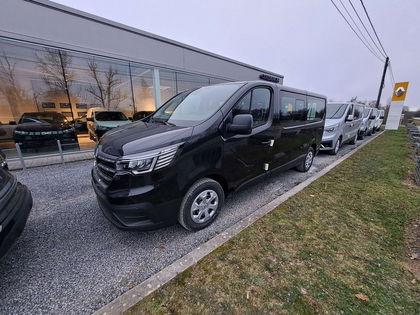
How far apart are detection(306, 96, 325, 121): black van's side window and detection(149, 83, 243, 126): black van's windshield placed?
8.22ft

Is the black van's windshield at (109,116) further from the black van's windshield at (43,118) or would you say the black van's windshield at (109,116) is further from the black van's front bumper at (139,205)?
the black van's front bumper at (139,205)

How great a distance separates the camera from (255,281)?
5.61 ft

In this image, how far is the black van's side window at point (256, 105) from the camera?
2.62m

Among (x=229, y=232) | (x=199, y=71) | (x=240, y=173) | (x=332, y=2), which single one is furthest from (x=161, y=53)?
(x=229, y=232)

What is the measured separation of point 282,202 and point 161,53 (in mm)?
8635

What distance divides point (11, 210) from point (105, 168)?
936 mm

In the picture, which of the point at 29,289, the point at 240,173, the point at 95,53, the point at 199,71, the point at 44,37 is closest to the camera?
the point at 29,289

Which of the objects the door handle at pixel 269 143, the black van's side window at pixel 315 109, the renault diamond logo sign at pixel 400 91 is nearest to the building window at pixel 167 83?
the black van's side window at pixel 315 109

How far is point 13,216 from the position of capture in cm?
178

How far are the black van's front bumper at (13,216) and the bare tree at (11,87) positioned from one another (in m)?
6.72

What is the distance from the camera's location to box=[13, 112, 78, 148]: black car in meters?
6.18

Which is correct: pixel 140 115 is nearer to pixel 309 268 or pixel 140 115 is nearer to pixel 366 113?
pixel 309 268

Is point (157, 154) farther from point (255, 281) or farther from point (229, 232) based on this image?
point (255, 281)

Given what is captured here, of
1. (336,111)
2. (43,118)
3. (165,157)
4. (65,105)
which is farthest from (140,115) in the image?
(336,111)
